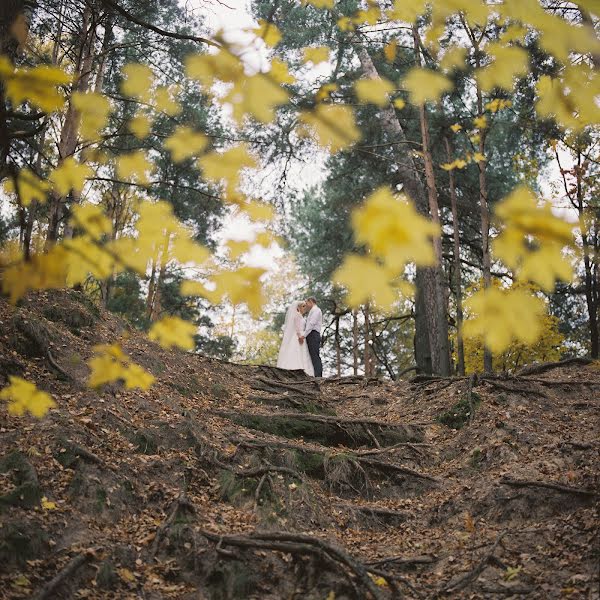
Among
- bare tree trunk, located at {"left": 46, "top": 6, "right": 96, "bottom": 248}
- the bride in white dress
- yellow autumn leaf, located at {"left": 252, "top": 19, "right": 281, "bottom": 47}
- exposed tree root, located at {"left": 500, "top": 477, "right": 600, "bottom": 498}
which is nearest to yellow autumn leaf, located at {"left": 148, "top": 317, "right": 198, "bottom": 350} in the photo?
yellow autumn leaf, located at {"left": 252, "top": 19, "right": 281, "bottom": 47}

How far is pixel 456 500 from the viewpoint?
4.20m

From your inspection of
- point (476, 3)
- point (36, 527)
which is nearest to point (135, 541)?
point (36, 527)

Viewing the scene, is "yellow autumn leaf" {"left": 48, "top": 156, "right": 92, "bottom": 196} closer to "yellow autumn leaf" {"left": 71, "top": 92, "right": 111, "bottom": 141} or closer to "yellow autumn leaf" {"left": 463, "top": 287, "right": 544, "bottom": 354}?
"yellow autumn leaf" {"left": 71, "top": 92, "right": 111, "bottom": 141}

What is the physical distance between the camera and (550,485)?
370 cm

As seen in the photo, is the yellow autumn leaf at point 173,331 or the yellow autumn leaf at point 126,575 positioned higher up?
the yellow autumn leaf at point 173,331

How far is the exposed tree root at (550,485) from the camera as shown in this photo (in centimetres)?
352

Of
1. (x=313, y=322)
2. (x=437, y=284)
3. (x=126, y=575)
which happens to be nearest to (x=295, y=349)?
(x=313, y=322)

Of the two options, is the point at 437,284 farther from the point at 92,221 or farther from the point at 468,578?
the point at 92,221

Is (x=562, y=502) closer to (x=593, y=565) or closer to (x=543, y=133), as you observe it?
(x=593, y=565)

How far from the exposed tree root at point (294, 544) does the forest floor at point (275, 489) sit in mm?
10

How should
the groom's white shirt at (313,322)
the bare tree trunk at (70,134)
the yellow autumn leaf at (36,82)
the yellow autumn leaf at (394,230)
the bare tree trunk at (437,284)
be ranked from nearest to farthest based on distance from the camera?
the yellow autumn leaf at (394,230) → the yellow autumn leaf at (36,82) → the bare tree trunk at (70,134) → the bare tree trunk at (437,284) → the groom's white shirt at (313,322)

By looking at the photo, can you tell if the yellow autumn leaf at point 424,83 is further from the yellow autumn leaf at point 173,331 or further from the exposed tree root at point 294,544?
the exposed tree root at point 294,544

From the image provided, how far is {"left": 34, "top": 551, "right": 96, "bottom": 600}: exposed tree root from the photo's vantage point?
2.69 m

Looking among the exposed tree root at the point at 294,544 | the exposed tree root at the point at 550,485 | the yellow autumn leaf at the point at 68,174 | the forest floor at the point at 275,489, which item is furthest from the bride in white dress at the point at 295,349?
the yellow autumn leaf at the point at 68,174
